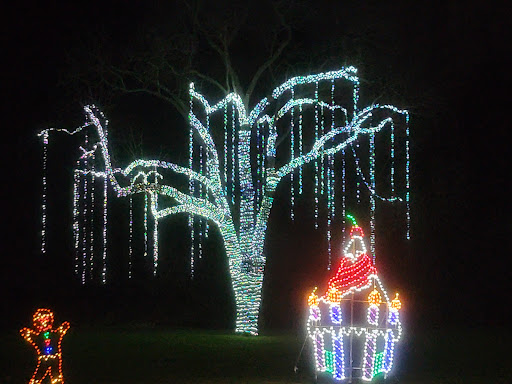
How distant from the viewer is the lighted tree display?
23.0m

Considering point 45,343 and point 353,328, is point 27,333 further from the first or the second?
point 353,328

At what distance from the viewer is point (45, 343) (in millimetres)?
11031

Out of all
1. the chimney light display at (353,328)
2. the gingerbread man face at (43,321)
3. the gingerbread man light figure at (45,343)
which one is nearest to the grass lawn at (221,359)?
the chimney light display at (353,328)

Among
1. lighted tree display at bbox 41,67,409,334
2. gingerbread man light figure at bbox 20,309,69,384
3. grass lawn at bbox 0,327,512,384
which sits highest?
lighted tree display at bbox 41,67,409,334

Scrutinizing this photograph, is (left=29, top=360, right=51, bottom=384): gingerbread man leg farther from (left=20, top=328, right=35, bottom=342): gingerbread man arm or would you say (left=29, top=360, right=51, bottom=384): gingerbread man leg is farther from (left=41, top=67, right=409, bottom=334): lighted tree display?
(left=41, top=67, right=409, bottom=334): lighted tree display

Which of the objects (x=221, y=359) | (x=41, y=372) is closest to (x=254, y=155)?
(x=221, y=359)

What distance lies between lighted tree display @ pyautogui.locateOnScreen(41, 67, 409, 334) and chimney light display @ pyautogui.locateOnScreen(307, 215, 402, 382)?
32.3 feet

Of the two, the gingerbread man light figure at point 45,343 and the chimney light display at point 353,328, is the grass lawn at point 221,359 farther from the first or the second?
the gingerbread man light figure at point 45,343

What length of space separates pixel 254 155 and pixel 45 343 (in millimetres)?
15984

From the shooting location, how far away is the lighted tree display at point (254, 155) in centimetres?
2302

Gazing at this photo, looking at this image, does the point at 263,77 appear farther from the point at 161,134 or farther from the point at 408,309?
the point at 408,309

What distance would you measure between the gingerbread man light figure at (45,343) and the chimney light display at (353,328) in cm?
366

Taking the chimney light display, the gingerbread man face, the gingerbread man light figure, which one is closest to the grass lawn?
the chimney light display

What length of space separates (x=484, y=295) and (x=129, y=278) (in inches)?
477
